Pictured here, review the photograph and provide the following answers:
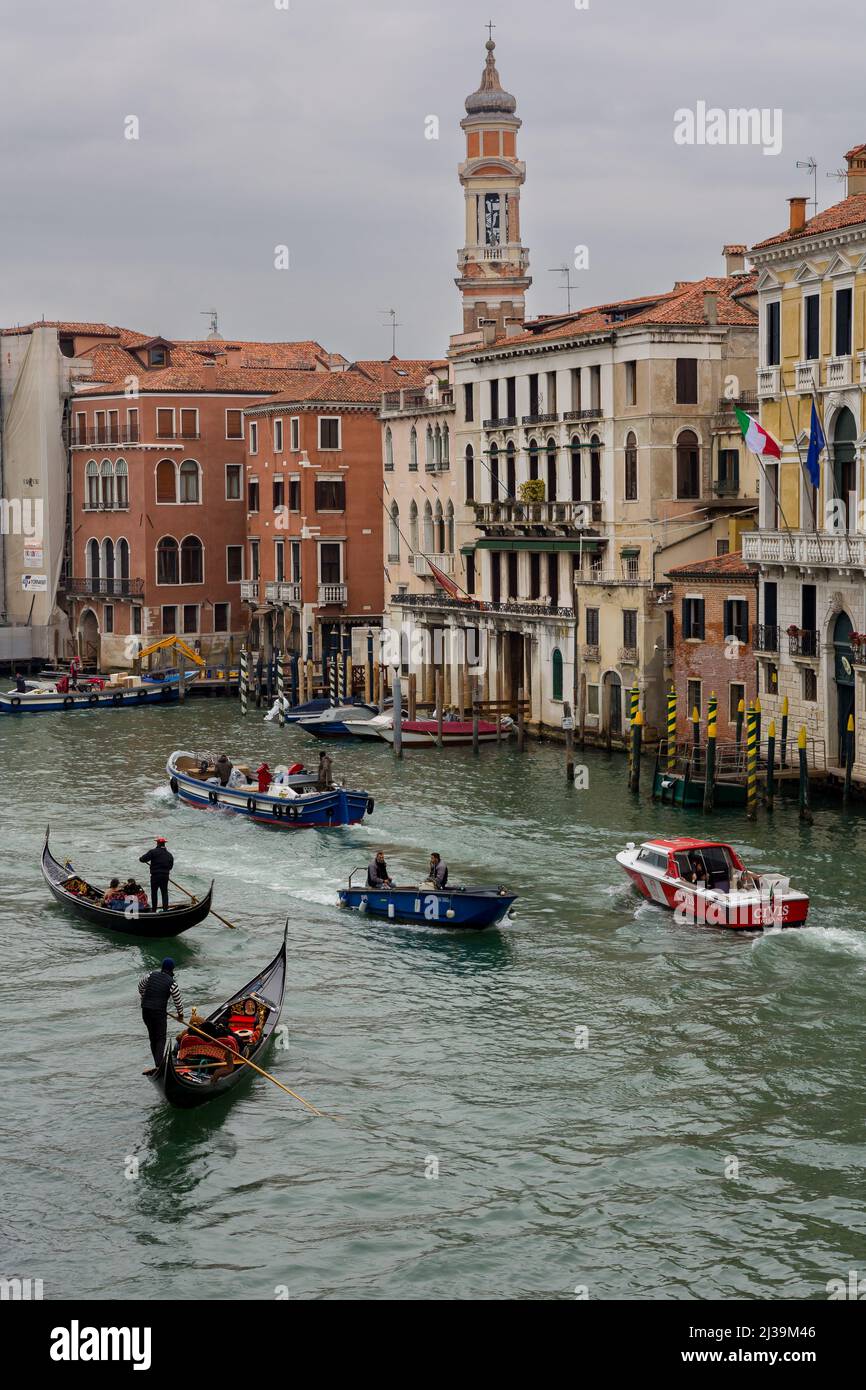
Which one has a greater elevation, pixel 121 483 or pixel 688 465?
pixel 121 483

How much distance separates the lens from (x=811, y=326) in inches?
1570

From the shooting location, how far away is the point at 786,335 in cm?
4084

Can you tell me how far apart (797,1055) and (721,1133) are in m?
2.65

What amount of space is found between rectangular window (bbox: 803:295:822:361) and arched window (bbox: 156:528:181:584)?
116ft

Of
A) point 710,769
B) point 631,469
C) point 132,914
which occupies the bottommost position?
point 132,914

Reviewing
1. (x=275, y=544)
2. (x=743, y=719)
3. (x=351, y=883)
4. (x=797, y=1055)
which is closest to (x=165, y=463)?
(x=275, y=544)

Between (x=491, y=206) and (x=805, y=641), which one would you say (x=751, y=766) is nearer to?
(x=805, y=641)

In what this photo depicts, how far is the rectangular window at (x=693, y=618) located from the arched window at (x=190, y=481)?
30231 mm

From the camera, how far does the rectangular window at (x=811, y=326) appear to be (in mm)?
39625

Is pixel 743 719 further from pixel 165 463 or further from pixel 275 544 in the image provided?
pixel 165 463

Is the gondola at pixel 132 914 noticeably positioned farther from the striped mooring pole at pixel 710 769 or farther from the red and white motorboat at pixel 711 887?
the striped mooring pole at pixel 710 769

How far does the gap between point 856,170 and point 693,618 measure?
→ 10359 mm

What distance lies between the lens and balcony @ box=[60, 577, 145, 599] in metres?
71.1

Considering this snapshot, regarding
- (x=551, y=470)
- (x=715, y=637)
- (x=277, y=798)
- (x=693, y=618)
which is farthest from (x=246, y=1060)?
(x=551, y=470)
